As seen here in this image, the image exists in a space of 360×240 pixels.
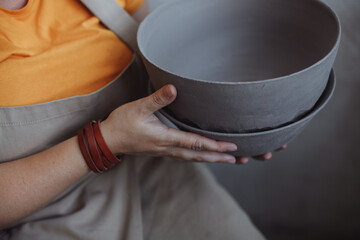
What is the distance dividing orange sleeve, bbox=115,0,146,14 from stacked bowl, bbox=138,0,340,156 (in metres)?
0.09

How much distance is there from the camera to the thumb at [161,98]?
528 mm

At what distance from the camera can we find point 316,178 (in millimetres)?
1128

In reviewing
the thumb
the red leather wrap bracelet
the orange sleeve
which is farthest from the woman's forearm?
the orange sleeve

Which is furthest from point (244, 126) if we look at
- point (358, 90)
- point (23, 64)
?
point (358, 90)

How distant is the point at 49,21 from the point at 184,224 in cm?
47

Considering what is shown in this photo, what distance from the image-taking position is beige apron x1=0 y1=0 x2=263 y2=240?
2.20ft

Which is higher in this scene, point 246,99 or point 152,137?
point 246,99

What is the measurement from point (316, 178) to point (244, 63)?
1.66 ft

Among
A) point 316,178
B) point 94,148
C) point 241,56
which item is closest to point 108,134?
point 94,148

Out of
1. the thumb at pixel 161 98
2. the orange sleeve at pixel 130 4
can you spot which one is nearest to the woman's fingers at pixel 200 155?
the thumb at pixel 161 98

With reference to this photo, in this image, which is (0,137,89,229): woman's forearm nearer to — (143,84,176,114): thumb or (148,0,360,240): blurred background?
(143,84,176,114): thumb

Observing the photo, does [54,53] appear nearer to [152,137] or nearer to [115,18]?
[115,18]

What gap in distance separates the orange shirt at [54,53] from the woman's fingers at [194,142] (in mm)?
212

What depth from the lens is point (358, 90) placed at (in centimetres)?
93
